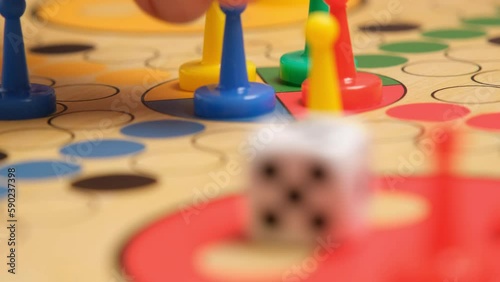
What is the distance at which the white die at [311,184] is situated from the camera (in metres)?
0.55

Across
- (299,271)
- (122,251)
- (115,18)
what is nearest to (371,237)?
(299,271)

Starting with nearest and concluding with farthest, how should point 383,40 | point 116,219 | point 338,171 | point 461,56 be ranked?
1. point 338,171
2. point 116,219
3. point 461,56
4. point 383,40

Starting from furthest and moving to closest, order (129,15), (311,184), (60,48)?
1. (129,15)
2. (60,48)
3. (311,184)

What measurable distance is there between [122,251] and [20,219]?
0.13 m

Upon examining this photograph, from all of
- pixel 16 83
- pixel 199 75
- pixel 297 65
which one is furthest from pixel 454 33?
pixel 16 83

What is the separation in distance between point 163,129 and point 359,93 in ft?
0.77

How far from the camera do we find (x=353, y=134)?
1.89 ft

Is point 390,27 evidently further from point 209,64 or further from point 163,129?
point 163,129

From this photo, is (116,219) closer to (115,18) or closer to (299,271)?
(299,271)

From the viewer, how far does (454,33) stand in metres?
1.43

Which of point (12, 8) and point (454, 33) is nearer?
point (12, 8)

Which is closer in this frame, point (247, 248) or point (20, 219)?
point (247, 248)

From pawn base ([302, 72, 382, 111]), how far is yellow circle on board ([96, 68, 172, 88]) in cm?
26

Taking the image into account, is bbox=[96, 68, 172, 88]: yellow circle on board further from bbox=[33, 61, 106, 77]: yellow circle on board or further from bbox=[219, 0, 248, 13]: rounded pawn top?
bbox=[219, 0, 248, 13]: rounded pawn top
